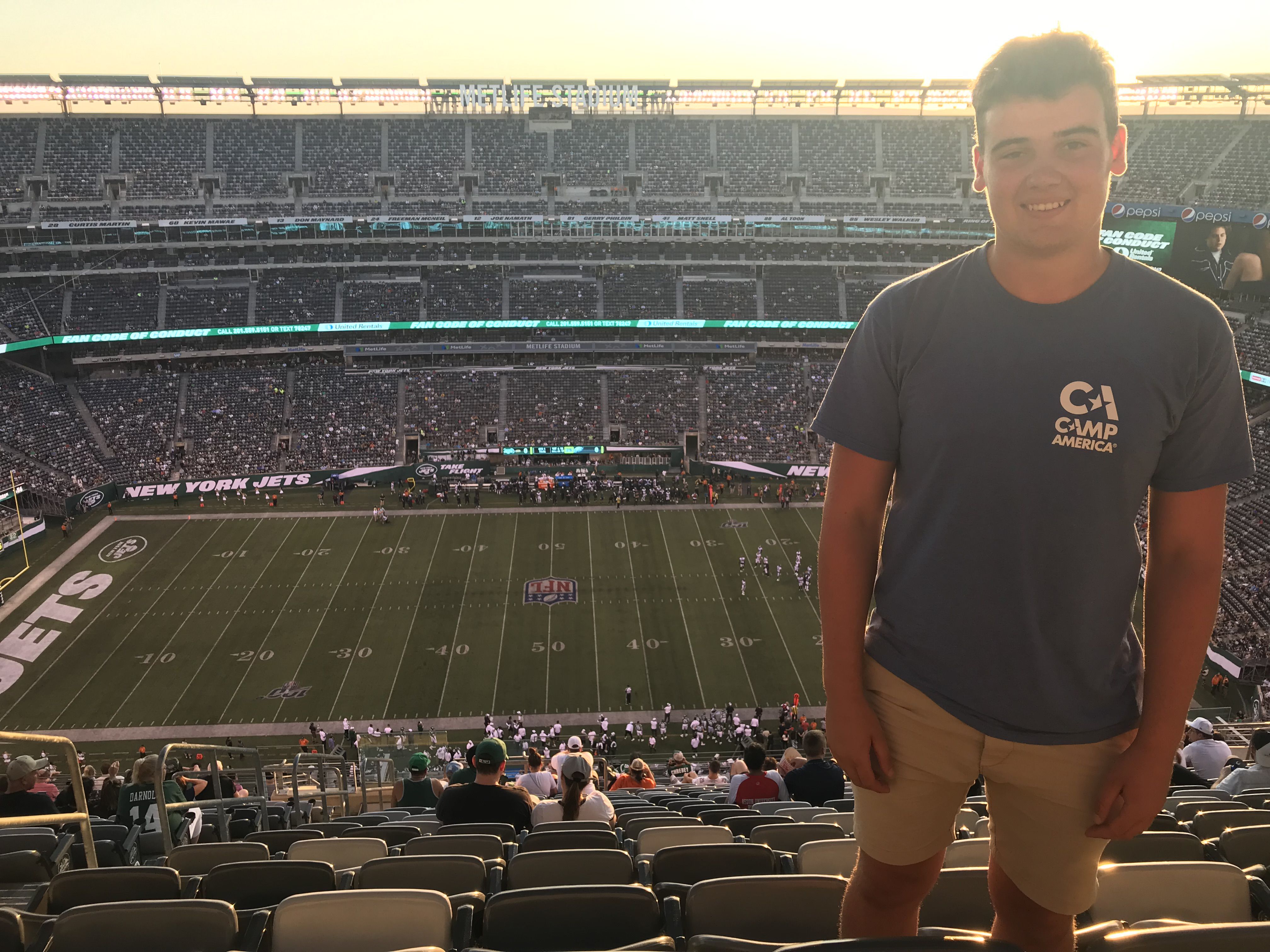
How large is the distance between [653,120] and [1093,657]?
7003 cm

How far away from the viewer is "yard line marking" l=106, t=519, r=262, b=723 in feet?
94.4

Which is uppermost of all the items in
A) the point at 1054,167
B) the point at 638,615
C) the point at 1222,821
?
the point at 1054,167

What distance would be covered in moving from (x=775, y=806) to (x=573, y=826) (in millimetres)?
2794

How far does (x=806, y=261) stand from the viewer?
61.6m

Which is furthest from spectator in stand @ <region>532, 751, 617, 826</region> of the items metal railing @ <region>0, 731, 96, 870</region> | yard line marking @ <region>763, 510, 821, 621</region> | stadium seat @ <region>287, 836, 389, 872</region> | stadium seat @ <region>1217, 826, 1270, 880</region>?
yard line marking @ <region>763, 510, 821, 621</region>

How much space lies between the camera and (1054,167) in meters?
2.37

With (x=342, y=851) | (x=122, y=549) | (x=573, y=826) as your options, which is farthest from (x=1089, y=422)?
(x=122, y=549)

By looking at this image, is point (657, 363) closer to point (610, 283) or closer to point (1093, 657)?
point (610, 283)

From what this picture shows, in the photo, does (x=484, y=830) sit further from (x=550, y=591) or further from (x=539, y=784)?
(x=550, y=591)

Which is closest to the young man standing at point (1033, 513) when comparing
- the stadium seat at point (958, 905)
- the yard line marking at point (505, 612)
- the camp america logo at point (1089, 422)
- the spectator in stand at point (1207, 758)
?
the camp america logo at point (1089, 422)

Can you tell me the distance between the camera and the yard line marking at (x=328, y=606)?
99.0 feet

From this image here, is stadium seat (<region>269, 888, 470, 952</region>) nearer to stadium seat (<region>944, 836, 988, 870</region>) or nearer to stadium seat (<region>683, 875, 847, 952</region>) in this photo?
stadium seat (<region>683, 875, 847, 952</region>)

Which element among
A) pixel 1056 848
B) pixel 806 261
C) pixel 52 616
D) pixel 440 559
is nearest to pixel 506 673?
pixel 440 559

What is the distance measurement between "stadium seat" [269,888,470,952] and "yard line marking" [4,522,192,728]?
30432 mm
